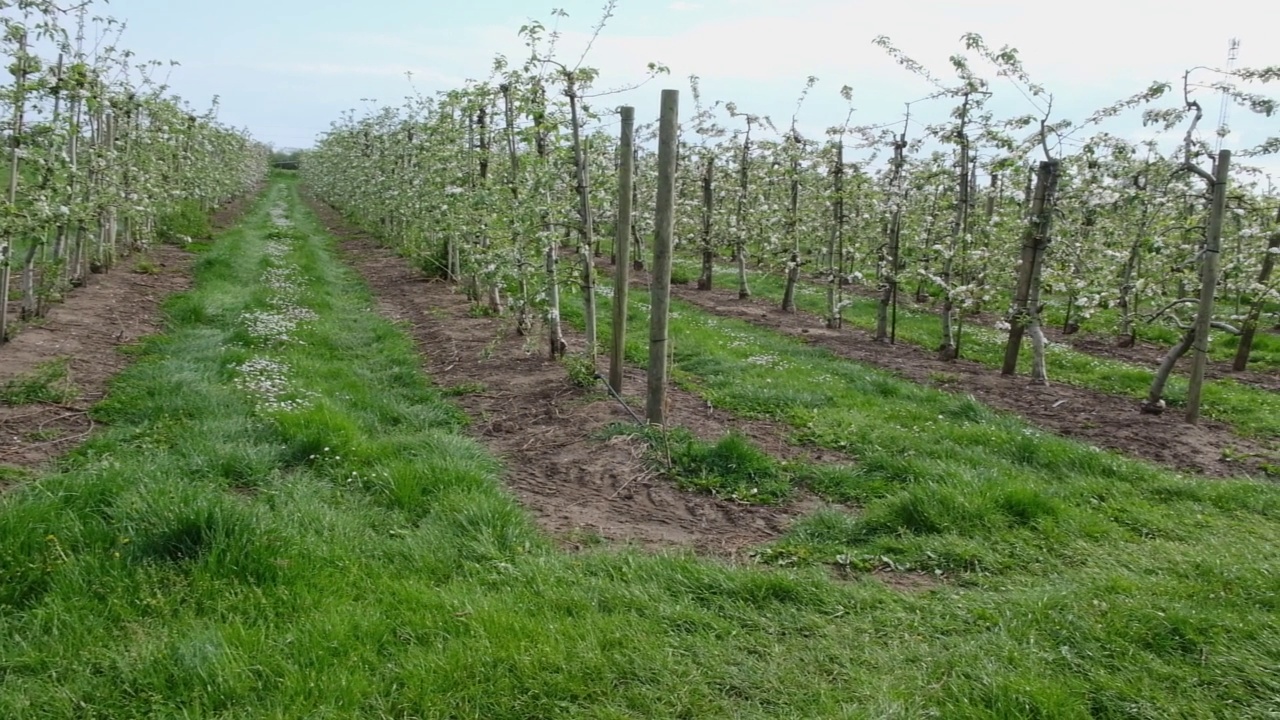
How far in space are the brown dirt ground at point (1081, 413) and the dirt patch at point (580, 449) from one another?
122 inches

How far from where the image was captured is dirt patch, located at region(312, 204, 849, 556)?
17.4ft

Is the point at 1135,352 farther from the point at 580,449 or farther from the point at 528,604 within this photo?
the point at 528,604

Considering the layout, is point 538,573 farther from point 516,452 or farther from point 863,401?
point 863,401

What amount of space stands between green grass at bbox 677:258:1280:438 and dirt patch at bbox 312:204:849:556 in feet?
17.5

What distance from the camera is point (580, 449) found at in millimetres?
6801

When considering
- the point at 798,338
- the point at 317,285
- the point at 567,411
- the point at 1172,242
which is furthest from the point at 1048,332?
the point at 317,285

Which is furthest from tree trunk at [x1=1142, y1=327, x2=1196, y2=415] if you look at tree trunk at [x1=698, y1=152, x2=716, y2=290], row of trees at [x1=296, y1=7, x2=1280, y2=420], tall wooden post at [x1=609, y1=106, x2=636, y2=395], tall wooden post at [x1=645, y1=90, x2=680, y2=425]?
tree trunk at [x1=698, y1=152, x2=716, y2=290]

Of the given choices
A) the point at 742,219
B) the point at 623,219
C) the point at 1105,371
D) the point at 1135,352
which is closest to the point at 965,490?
the point at 623,219

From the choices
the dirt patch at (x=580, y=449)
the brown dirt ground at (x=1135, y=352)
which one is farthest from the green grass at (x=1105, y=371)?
the dirt patch at (x=580, y=449)

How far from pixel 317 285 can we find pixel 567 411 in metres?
9.17

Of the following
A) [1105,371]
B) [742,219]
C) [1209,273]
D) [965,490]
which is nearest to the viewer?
[965,490]

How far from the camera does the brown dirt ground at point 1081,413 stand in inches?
289

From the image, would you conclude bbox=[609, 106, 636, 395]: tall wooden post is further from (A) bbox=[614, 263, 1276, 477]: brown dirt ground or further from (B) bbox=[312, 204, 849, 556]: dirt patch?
(A) bbox=[614, 263, 1276, 477]: brown dirt ground

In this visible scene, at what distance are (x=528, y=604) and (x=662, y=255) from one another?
11.7ft
